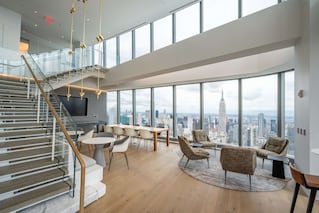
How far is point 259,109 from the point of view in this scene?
5.40 metres

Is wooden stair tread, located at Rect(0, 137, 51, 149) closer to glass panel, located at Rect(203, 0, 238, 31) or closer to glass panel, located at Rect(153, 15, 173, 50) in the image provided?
glass panel, located at Rect(153, 15, 173, 50)

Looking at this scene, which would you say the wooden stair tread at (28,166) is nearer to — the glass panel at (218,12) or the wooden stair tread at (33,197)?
the wooden stair tread at (33,197)

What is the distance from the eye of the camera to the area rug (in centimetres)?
304

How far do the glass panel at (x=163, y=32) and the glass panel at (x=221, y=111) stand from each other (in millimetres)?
2566

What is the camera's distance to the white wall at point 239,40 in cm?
294

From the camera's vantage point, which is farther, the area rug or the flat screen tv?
the flat screen tv

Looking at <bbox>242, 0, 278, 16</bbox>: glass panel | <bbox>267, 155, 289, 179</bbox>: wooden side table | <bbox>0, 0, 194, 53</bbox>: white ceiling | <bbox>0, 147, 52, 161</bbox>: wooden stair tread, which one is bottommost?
<bbox>267, 155, 289, 179</bbox>: wooden side table

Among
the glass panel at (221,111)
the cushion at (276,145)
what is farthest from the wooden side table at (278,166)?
the glass panel at (221,111)

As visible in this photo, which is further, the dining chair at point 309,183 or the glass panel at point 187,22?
the glass panel at point 187,22

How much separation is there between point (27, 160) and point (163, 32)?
21.0 feet

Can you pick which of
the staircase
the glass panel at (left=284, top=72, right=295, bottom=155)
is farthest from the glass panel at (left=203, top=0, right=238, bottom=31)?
the staircase

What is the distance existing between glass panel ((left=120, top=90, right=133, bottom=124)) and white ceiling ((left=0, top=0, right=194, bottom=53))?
11.4ft

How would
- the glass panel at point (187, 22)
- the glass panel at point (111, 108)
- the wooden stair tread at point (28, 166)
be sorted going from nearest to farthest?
the wooden stair tread at point (28, 166) < the glass panel at point (187, 22) < the glass panel at point (111, 108)

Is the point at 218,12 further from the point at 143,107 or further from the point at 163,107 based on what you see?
the point at 143,107
